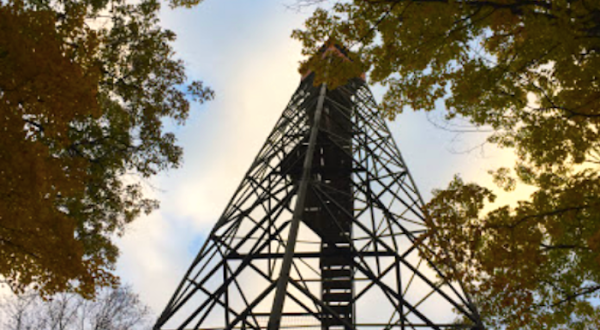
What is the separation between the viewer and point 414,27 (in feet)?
16.9

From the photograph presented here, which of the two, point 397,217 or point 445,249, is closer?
point 445,249

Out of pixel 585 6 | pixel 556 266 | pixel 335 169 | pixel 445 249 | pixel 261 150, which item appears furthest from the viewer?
pixel 261 150

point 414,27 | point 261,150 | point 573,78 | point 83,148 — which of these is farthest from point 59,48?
point 573,78

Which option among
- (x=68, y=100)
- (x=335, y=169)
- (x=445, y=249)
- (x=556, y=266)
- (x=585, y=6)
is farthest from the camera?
(x=335, y=169)

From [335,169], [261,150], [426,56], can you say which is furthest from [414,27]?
[261,150]

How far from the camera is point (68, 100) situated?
505 centimetres

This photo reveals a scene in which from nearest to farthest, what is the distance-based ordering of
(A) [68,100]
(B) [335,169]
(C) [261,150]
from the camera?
1. (A) [68,100]
2. (B) [335,169]
3. (C) [261,150]

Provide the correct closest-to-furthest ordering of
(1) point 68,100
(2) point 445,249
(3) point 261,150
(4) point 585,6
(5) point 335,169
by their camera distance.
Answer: (4) point 585,6 < (1) point 68,100 < (2) point 445,249 < (5) point 335,169 < (3) point 261,150

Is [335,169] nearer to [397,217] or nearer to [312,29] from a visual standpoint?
[397,217]

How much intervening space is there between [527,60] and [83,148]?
763 cm

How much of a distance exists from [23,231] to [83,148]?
287cm

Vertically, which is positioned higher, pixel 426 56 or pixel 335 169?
pixel 335 169

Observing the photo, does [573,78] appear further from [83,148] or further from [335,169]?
[83,148]

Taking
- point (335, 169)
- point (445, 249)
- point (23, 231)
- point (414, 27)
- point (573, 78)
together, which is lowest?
point (23, 231)
